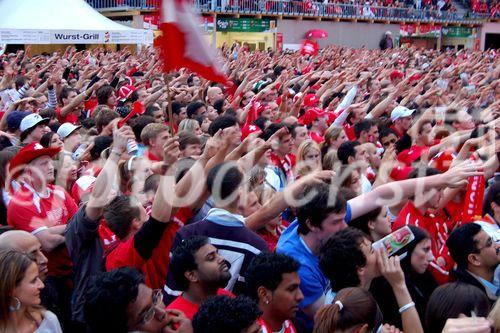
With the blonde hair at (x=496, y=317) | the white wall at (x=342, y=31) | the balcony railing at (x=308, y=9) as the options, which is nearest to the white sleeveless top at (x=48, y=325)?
the blonde hair at (x=496, y=317)

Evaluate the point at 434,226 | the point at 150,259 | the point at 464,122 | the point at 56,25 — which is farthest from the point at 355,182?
the point at 56,25

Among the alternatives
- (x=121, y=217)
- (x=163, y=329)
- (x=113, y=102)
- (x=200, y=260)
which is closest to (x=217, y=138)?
(x=121, y=217)

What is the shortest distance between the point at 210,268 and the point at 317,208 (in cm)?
67

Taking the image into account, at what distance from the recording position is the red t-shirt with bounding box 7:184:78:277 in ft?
11.4

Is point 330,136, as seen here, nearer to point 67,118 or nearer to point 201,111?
point 201,111

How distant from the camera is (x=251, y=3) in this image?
94.6 ft

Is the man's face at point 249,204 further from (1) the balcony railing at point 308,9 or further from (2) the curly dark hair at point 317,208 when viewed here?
(1) the balcony railing at point 308,9

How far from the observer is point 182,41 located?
4.46 m

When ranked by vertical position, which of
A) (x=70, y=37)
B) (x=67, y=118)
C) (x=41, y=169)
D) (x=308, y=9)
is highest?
(x=308, y=9)

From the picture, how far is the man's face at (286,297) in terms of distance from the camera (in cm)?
270

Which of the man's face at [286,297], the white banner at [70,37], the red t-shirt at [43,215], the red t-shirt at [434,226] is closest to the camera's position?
the man's face at [286,297]

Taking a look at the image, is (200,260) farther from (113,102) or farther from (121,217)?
(113,102)

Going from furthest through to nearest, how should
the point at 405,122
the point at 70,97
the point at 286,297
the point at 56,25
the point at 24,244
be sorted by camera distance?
the point at 56,25 < the point at 70,97 < the point at 405,122 < the point at 24,244 < the point at 286,297

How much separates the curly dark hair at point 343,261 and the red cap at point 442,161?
2181 mm
